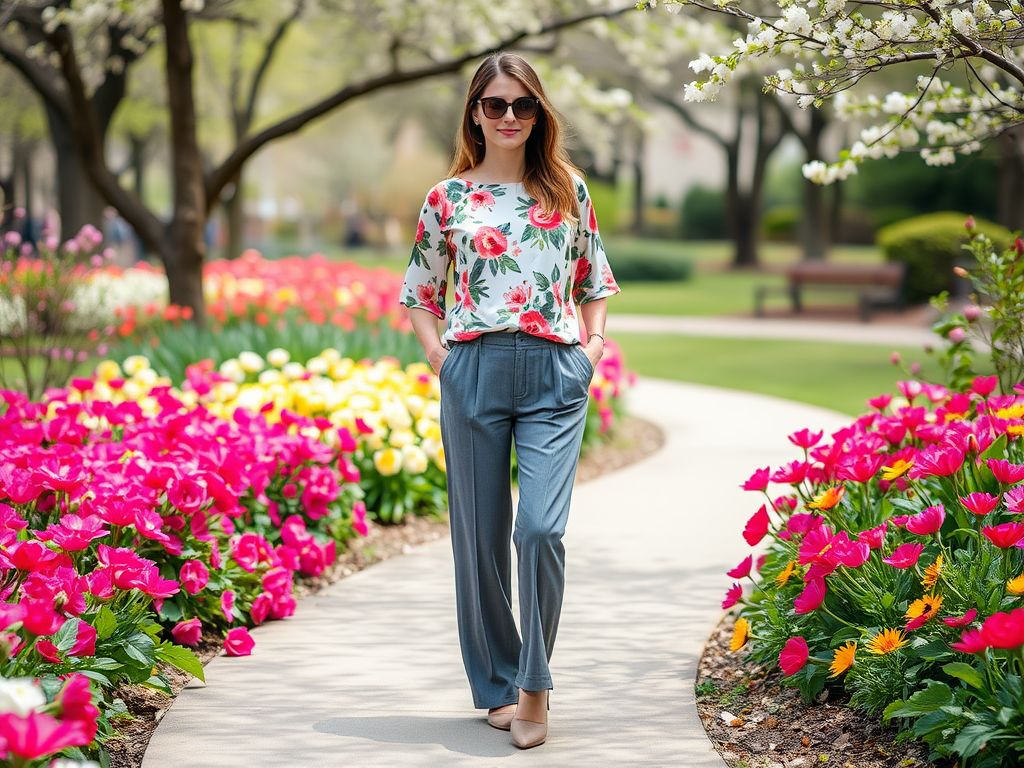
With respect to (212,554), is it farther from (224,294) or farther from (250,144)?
(224,294)

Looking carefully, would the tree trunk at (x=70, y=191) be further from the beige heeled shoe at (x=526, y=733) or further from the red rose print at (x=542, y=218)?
the beige heeled shoe at (x=526, y=733)

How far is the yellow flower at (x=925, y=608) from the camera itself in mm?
2646

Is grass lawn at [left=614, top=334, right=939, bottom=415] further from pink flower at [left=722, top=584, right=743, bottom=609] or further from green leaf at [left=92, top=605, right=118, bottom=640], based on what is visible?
green leaf at [left=92, top=605, right=118, bottom=640]

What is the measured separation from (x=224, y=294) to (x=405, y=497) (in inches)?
213

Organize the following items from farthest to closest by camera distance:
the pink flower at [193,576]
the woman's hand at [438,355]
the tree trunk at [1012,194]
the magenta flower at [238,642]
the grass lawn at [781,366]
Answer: the tree trunk at [1012,194] → the grass lawn at [781,366] → the magenta flower at [238,642] → the pink flower at [193,576] → the woman's hand at [438,355]

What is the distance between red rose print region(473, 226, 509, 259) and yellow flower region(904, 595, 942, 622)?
1.34 m

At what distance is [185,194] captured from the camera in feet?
28.8

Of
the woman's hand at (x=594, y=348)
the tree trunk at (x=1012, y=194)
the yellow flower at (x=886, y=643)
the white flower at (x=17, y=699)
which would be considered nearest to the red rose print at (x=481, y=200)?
the woman's hand at (x=594, y=348)

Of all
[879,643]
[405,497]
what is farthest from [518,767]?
[405,497]

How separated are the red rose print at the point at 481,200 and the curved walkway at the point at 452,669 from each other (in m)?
1.42

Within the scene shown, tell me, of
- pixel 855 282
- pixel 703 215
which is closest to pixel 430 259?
pixel 855 282

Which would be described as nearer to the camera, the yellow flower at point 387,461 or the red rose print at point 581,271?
the red rose print at point 581,271

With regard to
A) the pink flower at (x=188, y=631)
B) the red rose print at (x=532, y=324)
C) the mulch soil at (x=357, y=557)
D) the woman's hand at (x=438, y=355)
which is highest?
the red rose print at (x=532, y=324)

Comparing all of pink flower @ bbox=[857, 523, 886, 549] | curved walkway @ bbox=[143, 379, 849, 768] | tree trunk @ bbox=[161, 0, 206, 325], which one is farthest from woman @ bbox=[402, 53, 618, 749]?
tree trunk @ bbox=[161, 0, 206, 325]
